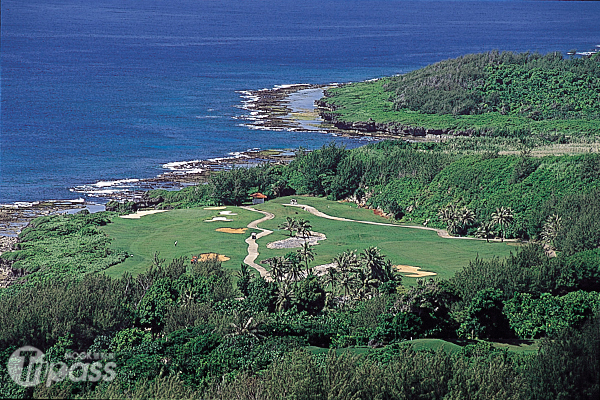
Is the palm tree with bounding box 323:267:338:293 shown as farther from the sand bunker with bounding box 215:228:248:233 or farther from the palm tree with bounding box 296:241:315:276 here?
the sand bunker with bounding box 215:228:248:233

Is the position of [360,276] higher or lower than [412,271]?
higher

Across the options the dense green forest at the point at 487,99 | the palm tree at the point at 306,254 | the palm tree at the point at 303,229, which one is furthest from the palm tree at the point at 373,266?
the dense green forest at the point at 487,99

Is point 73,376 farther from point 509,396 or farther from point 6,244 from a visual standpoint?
point 6,244

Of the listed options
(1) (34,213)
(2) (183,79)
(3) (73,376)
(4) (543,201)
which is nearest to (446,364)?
(3) (73,376)

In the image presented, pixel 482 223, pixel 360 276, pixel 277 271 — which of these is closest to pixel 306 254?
pixel 277 271

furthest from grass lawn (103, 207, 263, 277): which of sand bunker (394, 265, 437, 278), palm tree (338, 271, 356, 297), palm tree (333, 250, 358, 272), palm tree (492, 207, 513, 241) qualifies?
palm tree (492, 207, 513, 241)

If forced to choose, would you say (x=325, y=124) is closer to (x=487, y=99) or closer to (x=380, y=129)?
(x=380, y=129)
